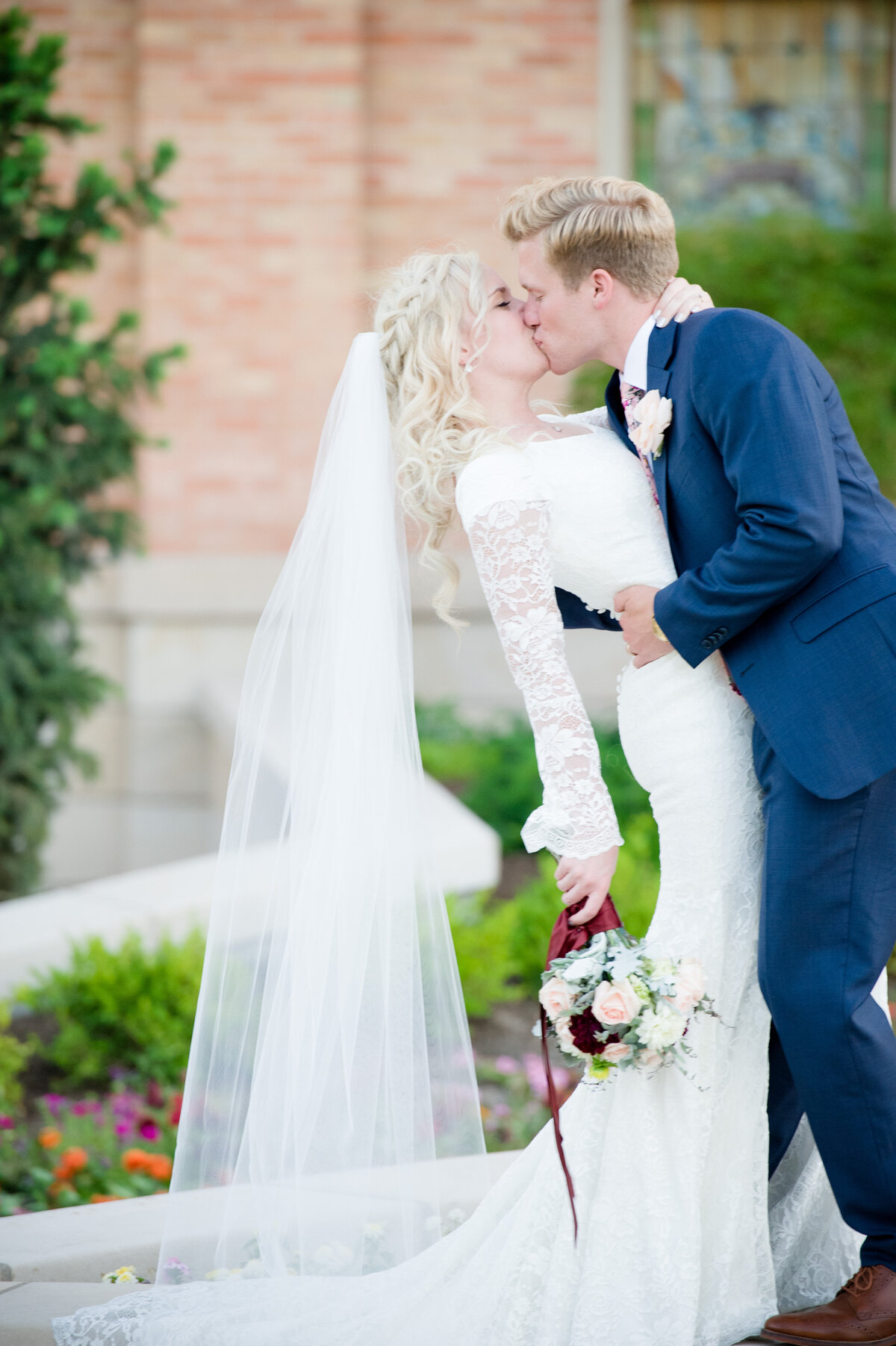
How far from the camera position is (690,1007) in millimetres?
2312

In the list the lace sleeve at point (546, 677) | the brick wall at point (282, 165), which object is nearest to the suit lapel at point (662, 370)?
the lace sleeve at point (546, 677)

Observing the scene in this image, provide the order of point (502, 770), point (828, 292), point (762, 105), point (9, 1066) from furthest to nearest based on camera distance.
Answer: point (762, 105)
point (828, 292)
point (502, 770)
point (9, 1066)

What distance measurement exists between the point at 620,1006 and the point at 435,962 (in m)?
0.51

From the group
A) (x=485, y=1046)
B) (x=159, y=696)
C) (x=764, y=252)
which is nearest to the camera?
(x=485, y=1046)

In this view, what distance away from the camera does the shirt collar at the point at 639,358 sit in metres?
2.46

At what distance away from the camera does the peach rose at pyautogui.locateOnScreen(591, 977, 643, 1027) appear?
2248 mm

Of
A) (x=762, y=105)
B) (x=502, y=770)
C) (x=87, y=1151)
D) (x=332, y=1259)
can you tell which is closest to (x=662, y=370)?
(x=332, y=1259)

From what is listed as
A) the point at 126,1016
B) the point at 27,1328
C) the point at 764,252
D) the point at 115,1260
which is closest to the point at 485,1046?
the point at 126,1016

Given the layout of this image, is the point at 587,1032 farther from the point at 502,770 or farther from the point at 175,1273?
the point at 502,770

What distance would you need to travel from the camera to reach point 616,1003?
2.26 meters

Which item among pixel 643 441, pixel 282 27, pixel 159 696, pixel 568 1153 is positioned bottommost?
pixel 159 696

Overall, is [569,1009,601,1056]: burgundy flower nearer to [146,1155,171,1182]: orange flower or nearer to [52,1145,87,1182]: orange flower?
[146,1155,171,1182]: orange flower

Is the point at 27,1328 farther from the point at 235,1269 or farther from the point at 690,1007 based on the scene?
the point at 690,1007

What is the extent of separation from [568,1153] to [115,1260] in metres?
1.15
